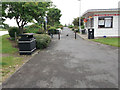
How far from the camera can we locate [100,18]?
19844 millimetres

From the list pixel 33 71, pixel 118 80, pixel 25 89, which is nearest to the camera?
pixel 25 89

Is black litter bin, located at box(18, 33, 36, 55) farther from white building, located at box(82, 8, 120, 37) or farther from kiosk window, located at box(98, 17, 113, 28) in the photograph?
kiosk window, located at box(98, 17, 113, 28)

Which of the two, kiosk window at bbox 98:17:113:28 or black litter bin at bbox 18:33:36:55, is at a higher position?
kiosk window at bbox 98:17:113:28

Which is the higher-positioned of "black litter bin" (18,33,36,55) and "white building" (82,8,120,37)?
"white building" (82,8,120,37)

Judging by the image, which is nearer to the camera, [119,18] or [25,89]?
[25,89]

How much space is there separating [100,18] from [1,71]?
1773 centimetres

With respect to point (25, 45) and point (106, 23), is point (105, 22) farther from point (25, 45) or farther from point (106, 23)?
point (25, 45)

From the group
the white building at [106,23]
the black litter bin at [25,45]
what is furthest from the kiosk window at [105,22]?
the black litter bin at [25,45]

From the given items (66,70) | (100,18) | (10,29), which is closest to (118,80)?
(66,70)

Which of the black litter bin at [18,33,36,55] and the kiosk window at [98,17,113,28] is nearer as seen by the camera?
the black litter bin at [18,33,36,55]

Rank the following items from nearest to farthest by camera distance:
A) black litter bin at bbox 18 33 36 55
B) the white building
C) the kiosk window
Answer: black litter bin at bbox 18 33 36 55, the white building, the kiosk window

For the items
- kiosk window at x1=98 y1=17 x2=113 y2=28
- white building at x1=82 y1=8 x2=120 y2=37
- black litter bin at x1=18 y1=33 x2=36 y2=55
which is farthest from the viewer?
kiosk window at x1=98 y1=17 x2=113 y2=28

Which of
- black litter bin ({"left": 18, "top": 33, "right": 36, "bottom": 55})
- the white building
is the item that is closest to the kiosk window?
the white building

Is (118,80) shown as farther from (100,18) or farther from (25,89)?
(100,18)
